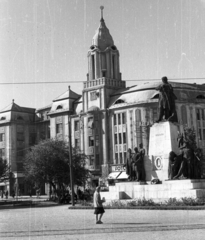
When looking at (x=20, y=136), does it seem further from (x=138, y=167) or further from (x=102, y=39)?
(x=138, y=167)

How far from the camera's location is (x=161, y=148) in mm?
27172

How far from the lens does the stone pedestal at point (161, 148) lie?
87.6 ft

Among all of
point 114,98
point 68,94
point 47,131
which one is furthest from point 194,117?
point 47,131

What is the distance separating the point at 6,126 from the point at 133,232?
7405 cm

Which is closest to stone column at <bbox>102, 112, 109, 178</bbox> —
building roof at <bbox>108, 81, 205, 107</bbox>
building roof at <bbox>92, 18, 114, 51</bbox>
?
building roof at <bbox>108, 81, 205, 107</bbox>

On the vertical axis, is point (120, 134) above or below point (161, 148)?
above

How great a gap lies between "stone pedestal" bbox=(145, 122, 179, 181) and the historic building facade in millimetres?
37002

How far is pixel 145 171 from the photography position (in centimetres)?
2775

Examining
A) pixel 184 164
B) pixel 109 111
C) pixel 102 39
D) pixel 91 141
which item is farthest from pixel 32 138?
pixel 184 164

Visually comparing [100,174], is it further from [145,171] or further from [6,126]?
[145,171]

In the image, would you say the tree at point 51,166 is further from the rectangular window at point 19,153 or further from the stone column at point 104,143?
the rectangular window at point 19,153

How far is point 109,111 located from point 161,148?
146 ft

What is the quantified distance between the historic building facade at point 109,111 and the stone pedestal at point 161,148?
37.0 meters

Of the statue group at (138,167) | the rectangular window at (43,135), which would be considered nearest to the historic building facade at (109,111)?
the rectangular window at (43,135)
